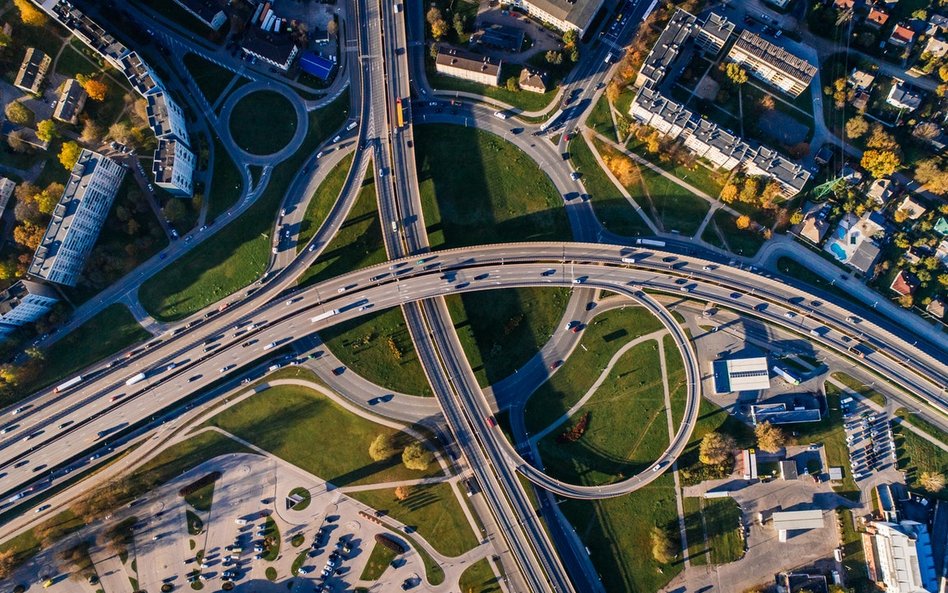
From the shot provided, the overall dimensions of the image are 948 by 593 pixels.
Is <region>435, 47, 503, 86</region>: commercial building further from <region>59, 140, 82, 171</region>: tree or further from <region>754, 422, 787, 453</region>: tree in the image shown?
<region>754, 422, 787, 453</region>: tree

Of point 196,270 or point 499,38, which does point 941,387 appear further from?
point 196,270

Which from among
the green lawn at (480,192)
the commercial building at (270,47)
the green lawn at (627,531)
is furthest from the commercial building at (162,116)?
the green lawn at (627,531)

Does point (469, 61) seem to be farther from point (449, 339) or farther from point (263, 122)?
point (449, 339)

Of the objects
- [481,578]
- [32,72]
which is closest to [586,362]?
[481,578]

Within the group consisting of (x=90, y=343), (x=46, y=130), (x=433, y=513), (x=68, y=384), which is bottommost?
(x=68, y=384)

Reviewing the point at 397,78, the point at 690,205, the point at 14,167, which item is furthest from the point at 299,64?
the point at 690,205

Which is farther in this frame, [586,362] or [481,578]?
[586,362]

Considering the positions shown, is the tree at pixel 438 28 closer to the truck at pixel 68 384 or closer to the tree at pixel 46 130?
the tree at pixel 46 130
